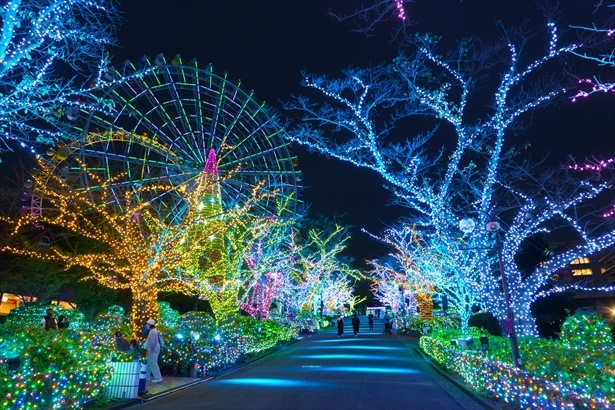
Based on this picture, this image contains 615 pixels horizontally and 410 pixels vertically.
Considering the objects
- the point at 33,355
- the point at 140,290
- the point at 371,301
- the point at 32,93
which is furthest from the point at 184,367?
the point at 371,301

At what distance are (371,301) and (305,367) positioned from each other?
3951 inches

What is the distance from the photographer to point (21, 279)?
29016 millimetres

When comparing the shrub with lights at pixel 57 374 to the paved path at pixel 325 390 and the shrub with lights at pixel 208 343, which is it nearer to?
the paved path at pixel 325 390

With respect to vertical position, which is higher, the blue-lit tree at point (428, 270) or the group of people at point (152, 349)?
the blue-lit tree at point (428, 270)

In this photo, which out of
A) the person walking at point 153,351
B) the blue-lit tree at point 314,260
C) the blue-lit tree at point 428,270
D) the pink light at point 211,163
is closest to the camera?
the person walking at point 153,351

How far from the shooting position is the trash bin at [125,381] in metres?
9.70

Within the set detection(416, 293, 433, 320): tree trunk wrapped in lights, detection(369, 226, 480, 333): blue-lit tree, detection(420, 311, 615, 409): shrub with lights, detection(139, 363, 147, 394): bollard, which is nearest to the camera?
detection(420, 311, 615, 409): shrub with lights

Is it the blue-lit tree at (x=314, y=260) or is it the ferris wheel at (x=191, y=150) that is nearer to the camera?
the ferris wheel at (x=191, y=150)

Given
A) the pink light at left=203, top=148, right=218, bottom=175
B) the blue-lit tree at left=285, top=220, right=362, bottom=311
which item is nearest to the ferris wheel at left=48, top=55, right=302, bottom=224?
the pink light at left=203, top=148, right=218, bottom=175

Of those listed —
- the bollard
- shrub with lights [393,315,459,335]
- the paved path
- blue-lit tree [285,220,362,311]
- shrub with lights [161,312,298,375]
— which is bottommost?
the paved path

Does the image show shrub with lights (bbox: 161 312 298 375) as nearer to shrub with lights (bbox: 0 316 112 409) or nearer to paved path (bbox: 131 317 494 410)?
paved path (bbox: 131 317 494 410)

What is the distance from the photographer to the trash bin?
31.8 ft

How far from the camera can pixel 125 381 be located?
9.79 metres

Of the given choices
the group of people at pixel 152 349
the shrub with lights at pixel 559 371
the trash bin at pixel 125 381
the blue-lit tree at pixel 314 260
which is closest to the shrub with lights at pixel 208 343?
the group of people at pixel 152 349
